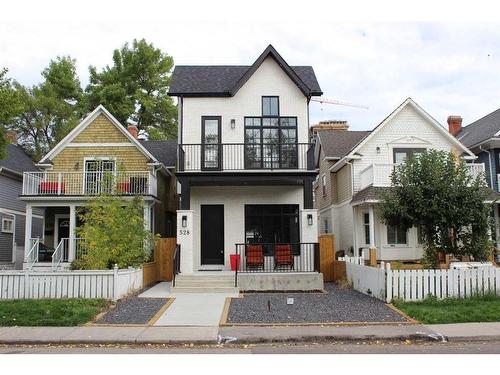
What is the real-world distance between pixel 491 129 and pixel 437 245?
11.6 m

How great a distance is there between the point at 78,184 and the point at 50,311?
11473 millimetres

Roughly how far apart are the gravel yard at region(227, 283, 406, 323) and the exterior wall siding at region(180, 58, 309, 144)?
7.48 metres

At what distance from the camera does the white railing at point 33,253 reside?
20.6 meters

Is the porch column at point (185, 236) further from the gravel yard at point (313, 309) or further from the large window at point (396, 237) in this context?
the large window at point (396, 237)

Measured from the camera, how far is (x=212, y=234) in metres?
19.6

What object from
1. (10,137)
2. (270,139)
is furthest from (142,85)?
(270,139)

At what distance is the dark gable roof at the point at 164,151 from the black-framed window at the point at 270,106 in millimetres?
6942

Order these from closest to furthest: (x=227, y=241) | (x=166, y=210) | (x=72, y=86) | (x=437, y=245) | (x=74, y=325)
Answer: (x=74, y=325)
(x=437, y=245)
(x=227, y=241)
(x=166, y=210)
(x=72, y=86)

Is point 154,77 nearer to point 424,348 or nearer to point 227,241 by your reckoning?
point 227,241

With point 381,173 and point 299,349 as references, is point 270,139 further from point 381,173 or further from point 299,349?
Result: point 299,349

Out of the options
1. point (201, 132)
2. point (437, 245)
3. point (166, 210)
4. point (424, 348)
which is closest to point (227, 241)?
point (201, 132)

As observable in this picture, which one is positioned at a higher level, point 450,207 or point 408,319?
→ point 450,207

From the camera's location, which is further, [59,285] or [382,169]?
[382,169]

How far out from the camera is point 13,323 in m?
10.3
